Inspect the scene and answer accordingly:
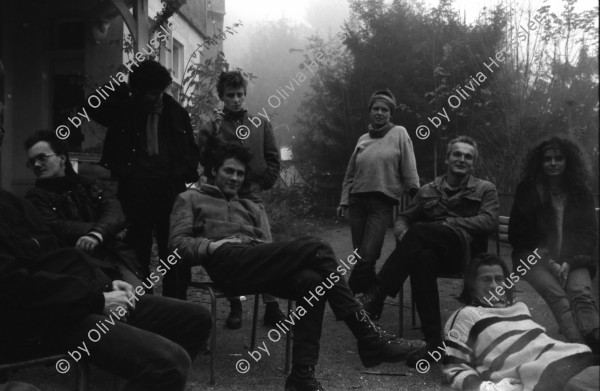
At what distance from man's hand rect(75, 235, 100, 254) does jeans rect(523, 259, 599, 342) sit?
8.32ft

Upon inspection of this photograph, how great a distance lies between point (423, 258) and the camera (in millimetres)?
3826

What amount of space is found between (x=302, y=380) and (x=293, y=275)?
0.53 metres

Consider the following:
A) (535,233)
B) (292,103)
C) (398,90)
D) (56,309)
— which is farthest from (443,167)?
(292,103)

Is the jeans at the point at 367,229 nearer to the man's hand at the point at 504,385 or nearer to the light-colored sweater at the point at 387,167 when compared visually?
the light-colored sweater at the point at 387,167

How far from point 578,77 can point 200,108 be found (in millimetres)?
4822

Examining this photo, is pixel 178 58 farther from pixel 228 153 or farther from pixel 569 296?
pixel 569 296

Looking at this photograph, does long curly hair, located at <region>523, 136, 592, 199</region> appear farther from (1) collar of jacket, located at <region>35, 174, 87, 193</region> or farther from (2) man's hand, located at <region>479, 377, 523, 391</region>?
(1) collar of jacket, located at <region>35, 174, 87, 193</region>

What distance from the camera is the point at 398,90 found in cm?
1288

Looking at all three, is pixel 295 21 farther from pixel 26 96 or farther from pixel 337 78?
pixel 26 96

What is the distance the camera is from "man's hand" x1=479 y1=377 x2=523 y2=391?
104 inches

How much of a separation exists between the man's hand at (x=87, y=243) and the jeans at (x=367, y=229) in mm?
2000

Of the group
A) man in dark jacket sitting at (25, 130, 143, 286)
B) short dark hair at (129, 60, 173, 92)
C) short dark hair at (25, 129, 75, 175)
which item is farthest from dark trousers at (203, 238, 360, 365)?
short dark hair at (129, 60, 173, 92)

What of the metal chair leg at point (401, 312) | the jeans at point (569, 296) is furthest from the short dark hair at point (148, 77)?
the jeans at point (569, 296)

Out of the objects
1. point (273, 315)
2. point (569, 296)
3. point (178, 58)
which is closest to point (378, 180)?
point (273, 315)
